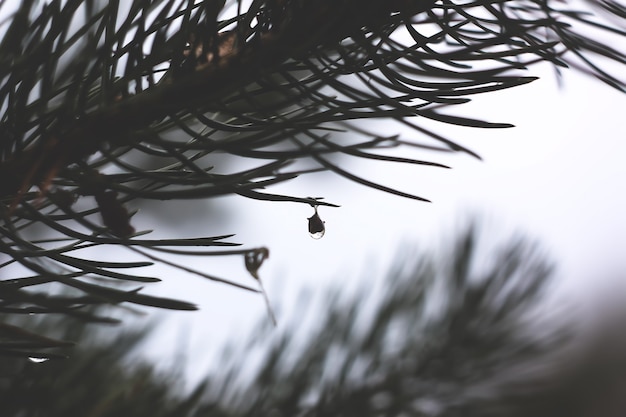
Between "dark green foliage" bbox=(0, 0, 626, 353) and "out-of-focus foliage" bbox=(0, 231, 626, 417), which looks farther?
"out-of-focus foliage" bbox=(0, 231, 626, 417)

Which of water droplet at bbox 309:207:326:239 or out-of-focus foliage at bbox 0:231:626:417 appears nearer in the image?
water droplet at bbox 309:207:326:239

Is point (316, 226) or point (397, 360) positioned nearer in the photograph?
point (316, 226)

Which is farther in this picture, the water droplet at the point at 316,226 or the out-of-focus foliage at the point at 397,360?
the out-of-focus foliage at the point at 397,360

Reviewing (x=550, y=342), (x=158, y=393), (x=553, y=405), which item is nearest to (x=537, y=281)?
(x=550, y=342)

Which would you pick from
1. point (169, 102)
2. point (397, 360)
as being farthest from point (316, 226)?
point (397, 360)

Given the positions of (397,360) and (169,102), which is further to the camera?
(397,360)

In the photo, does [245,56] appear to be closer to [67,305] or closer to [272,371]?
[67,305]

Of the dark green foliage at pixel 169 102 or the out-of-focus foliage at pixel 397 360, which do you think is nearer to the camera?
the dark green foliage at pixel 169 102

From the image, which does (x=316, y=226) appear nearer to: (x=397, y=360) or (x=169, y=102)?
(x=169, y=102)
